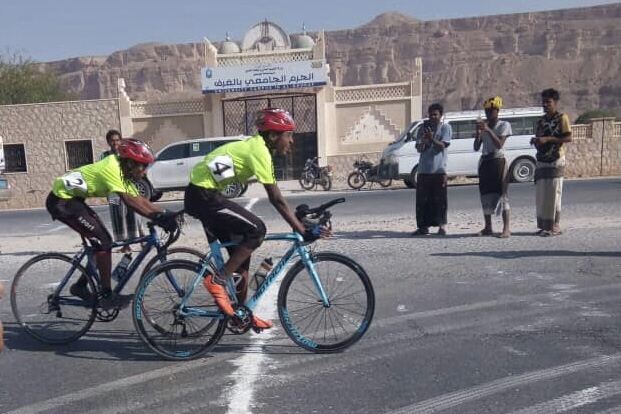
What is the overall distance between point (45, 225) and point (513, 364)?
1139 cm

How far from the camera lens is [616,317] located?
4.84 m

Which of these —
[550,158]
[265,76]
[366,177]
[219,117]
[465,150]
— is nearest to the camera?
[550,158]

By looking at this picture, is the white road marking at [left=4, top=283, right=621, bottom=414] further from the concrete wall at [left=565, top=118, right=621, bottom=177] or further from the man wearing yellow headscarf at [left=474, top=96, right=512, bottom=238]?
the concrete wall at [left=565, top=118, right=621, bottom=177]

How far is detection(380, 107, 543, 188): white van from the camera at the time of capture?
706 inches

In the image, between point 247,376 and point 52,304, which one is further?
point 52,304

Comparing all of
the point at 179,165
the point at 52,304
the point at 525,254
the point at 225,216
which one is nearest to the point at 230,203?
the point at 225,216

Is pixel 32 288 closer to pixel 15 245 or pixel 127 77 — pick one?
pixel 15 245

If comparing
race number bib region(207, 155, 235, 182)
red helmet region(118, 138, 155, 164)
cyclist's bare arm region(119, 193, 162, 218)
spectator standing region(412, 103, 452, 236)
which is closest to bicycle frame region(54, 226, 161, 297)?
cyclist's bare arm region(119, 193, 162, 218)

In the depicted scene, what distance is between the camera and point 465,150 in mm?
18141

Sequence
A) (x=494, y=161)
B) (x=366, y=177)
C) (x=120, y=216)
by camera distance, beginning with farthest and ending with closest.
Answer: (x=366, y=177)
(x=494, y=161)
(x=120, y=216)

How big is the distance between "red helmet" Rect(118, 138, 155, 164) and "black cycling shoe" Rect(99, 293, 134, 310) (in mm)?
1081

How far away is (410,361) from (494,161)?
184 inches

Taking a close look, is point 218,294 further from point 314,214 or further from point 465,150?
point 465,150

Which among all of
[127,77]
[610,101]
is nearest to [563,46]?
[610,101]
